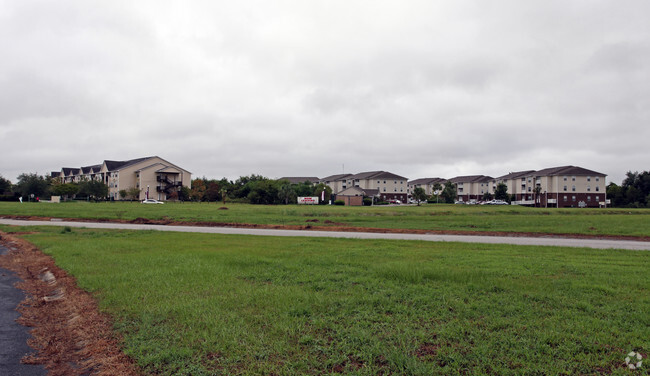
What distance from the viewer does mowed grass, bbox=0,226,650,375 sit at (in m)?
5.14

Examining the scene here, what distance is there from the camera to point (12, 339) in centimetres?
673

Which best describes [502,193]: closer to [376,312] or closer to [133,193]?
[133,193]

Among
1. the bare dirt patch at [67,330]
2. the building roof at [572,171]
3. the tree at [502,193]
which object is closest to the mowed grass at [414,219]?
the bare dirt patch at [67,330]

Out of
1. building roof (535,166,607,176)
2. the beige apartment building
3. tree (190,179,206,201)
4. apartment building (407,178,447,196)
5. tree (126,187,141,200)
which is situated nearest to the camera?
tree (126,187,141,200)

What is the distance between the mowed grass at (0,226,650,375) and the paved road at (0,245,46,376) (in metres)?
1.30

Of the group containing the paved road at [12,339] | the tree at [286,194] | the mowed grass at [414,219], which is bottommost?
the paved road at [12,339]

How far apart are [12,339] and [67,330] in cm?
78

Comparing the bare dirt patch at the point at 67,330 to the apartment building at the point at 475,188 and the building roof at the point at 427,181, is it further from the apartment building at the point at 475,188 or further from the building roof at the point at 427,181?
the building roof at the point at 427,181

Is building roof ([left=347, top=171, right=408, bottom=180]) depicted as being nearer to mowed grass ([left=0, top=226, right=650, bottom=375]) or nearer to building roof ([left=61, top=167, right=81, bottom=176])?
building roof ([left=61, top=167, right=81, bottom=176])

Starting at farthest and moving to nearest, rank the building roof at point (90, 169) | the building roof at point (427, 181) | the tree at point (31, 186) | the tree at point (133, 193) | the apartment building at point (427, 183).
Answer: the building roof at point (427, 181), the apartment building at point (427, 183), the building roof at point (90, 169), the tree at point (133, 193), the tree at point (31, 186)

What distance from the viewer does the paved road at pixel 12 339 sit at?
5535 mm

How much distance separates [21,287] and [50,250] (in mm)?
6244

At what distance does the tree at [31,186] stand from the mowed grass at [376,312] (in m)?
83.3

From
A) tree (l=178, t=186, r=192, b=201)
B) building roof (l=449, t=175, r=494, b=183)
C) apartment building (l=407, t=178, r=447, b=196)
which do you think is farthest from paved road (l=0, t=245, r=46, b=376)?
apartment building (l=407, t=178, r=447, b=196)
